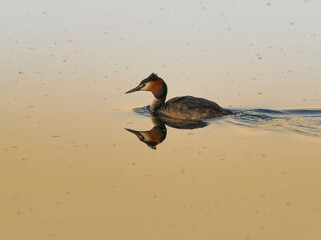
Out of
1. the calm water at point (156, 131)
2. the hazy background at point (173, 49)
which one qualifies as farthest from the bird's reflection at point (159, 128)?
the hazy background at point (173, 49)

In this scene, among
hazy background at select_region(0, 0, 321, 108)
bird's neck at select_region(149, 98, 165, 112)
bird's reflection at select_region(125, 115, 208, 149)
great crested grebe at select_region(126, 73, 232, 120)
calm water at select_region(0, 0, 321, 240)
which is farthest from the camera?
hazy background at select_region(0, 0, 321, 108)

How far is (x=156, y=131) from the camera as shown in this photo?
1141cm

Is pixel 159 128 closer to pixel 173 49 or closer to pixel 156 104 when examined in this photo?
pixel 156 104

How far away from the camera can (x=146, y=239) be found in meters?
6.63

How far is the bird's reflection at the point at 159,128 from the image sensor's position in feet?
34.9

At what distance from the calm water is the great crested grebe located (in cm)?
21

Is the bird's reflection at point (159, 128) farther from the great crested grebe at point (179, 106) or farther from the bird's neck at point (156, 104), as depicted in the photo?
the bird's neck at point (156, 104)

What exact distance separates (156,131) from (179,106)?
104 centimetres

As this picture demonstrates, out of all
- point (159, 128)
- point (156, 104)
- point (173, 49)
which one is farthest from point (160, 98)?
point (173, 49)

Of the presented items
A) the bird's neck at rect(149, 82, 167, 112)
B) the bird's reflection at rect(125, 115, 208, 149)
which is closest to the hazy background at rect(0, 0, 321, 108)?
the bird's neck at rect(149, 82, 167, 112)

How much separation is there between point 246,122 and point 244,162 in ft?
8.13

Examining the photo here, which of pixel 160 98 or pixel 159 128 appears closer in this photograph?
pixel 159 128

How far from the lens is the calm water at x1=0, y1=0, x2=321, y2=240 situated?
7.25m

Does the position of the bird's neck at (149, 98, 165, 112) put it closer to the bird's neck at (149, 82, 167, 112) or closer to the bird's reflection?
the bird's neck at (149, 82, 167, 112)
